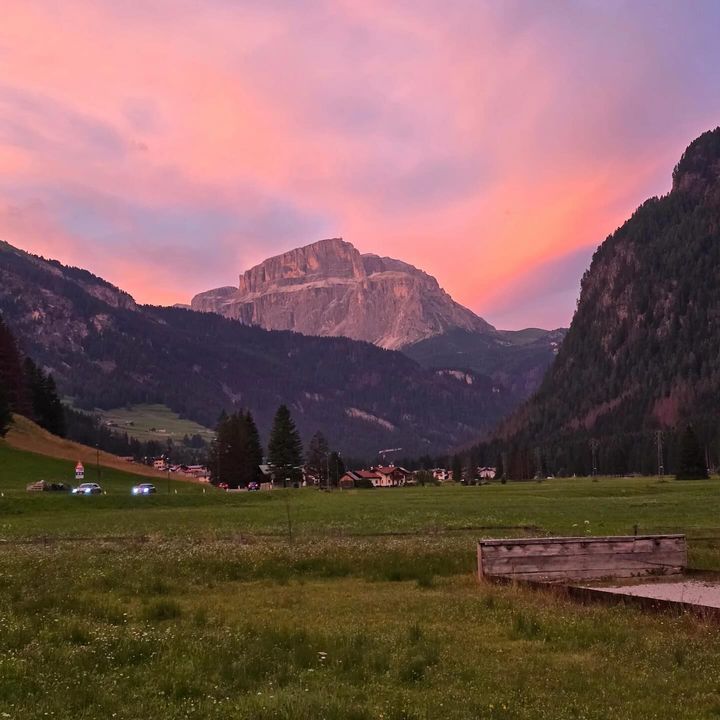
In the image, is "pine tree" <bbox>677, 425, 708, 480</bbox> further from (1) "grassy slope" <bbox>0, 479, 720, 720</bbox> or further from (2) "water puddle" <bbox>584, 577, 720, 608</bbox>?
(2) "water puddle" <bbox>584, 577, 720, 608</bbox>

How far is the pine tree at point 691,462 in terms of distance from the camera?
13275 cm

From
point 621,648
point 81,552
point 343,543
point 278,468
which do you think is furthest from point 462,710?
point 278,468

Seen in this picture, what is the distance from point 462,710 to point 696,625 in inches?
272

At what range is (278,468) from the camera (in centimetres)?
15650

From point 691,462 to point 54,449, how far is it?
111742mm

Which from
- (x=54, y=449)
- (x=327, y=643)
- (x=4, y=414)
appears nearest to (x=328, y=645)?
(x=327, y=643)

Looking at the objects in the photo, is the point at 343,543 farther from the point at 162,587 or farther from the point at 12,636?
the point at 12,636

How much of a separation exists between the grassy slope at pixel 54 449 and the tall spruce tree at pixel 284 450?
23.9 meters

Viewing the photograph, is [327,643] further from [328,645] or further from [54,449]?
[54,449]

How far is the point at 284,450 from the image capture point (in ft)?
509

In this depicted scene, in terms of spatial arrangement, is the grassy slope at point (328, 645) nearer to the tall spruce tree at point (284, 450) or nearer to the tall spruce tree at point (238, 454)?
the tall spruce tree at point (238, 454)

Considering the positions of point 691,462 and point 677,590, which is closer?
point 677,590

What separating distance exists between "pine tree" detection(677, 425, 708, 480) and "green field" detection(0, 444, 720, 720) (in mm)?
115053

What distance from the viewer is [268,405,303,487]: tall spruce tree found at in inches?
6107
